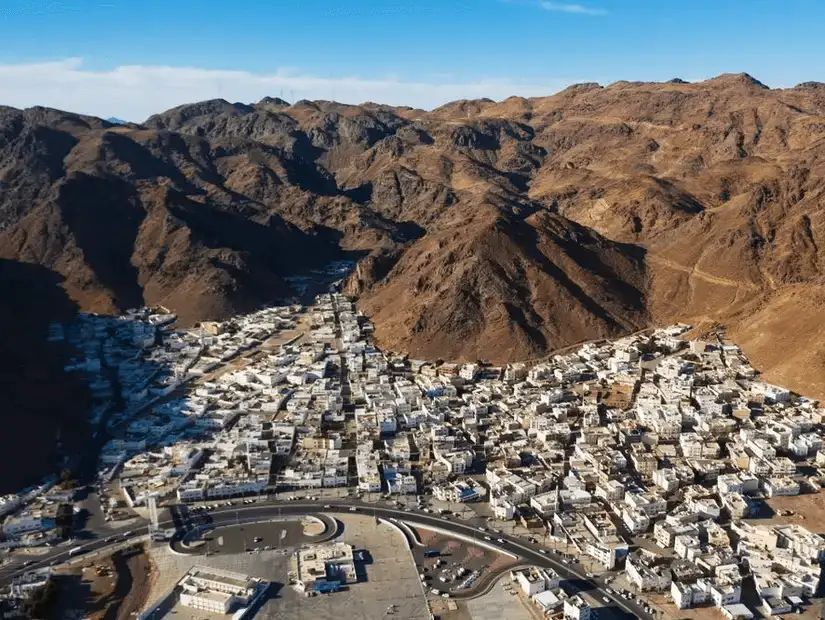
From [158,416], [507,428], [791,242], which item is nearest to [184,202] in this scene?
[158,416]

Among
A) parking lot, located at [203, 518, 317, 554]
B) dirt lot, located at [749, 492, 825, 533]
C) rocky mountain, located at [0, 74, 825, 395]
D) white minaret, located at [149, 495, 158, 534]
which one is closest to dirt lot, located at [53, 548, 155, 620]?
white minaret, located at [149, 495, 158, 534]

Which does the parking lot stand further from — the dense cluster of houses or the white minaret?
the dense cluster of houses

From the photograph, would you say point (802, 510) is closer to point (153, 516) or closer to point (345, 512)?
point (345, 512)

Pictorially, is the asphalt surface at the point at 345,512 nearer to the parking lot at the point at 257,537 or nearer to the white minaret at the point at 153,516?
the white minaret at the point at 153,516

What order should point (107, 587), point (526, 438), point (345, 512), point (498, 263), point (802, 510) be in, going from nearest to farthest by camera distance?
1. point (107, 587)
2. point (802, 510)
3. point (345, 512)
4. point (526, 438)
5. point (498, 263)

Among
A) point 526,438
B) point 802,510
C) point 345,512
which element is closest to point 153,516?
point 345,512

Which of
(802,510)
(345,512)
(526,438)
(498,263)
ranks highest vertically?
(498,263)

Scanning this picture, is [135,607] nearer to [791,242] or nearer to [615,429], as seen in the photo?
[615,429]
